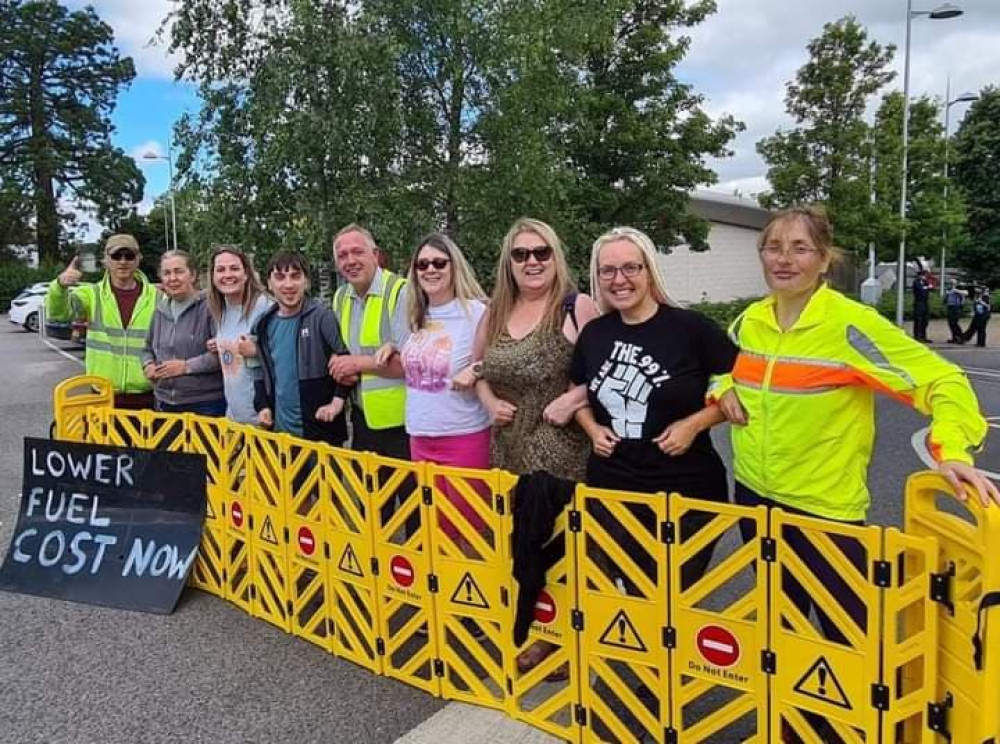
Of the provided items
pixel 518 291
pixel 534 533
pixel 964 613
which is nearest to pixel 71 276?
pixel 518 291

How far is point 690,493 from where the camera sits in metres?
2.99

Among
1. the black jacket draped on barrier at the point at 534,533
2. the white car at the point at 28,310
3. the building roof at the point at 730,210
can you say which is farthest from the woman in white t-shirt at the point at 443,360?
the building roof at the point at 730,210

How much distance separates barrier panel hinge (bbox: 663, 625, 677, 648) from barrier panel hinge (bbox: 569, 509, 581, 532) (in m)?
0.47

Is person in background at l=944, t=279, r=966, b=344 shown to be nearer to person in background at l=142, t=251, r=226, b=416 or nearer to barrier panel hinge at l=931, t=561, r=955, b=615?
person in background at l=142, t=251, r=226, b=416

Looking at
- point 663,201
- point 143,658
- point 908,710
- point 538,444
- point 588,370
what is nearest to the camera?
point 908,710

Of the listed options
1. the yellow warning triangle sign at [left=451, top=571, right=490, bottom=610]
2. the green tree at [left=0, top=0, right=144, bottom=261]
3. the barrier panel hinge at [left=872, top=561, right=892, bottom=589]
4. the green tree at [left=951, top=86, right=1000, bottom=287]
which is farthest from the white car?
the green tree at [left=951, top=86, right=1000, bottom=287]

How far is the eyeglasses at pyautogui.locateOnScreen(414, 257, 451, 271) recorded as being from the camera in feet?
12.3

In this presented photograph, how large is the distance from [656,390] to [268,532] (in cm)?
235

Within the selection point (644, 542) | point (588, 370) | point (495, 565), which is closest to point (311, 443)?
point (495, 565)

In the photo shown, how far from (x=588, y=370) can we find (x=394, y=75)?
10033 mm

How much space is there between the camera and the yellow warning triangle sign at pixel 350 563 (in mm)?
3793

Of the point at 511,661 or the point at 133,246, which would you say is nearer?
the point at 511,661

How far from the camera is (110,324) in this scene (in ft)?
17.7

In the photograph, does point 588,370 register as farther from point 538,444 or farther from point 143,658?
point 143,658
